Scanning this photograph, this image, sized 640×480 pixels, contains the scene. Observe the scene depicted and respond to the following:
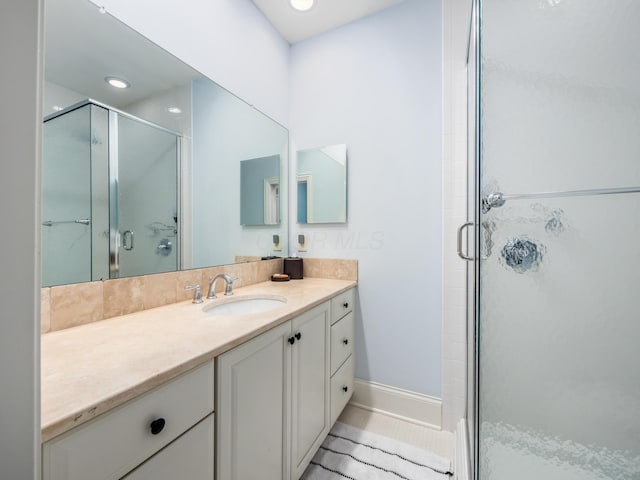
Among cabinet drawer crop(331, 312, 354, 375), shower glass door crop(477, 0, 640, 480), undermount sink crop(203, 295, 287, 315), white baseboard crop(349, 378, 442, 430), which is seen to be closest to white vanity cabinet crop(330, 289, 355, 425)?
cabinet drawer crop(331, 312, 354, 375)

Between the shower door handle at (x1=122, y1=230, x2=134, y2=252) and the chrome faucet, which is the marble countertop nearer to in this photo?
the chrome faucet

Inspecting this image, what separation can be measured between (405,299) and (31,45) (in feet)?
5.63

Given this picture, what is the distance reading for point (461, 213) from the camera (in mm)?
1528

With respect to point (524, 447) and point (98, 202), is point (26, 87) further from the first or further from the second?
point (524, 447)

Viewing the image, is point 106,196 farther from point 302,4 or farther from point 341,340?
point 302,4

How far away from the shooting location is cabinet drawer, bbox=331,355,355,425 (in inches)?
56.8

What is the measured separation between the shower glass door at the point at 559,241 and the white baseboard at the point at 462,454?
177 mm

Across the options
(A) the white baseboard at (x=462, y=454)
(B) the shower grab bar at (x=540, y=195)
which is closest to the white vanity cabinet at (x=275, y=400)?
(A) the white baseboard at (x=462, y=454)

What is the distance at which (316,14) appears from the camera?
5.78 ft

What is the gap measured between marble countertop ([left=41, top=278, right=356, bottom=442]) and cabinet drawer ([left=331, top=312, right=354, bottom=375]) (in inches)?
16.2

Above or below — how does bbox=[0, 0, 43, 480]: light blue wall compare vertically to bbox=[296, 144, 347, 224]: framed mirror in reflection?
below

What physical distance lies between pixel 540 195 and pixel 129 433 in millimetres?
1692

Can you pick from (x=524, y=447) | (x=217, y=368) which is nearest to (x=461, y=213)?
(x=524, y=447)

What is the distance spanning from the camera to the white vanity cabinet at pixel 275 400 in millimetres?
782
